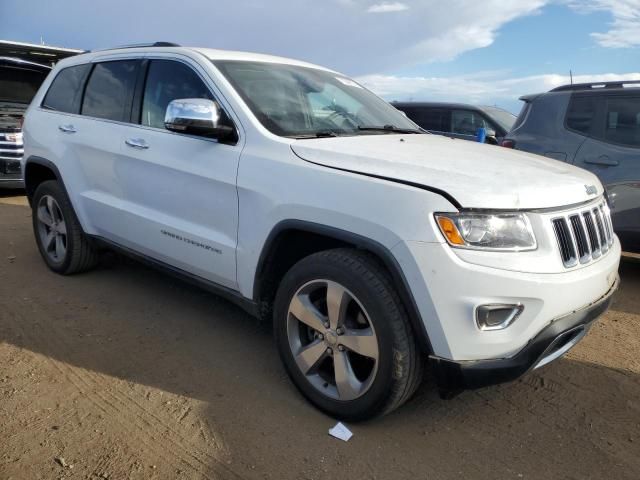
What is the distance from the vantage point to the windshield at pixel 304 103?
3.14 meters

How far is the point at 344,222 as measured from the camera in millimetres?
2496

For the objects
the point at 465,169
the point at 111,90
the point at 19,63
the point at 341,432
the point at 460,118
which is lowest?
the point at 341,432

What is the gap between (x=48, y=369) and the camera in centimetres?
318

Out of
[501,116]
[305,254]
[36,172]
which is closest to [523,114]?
[305,254]

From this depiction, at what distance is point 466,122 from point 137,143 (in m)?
6.74

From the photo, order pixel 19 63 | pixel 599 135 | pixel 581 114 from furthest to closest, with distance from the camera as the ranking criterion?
1. pixel 19 63
2. pixel 581 114
3. pixel 599 135

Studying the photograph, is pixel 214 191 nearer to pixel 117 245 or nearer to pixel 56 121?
pixel 117 245

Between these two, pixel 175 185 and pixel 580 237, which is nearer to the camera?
pixel 580 237

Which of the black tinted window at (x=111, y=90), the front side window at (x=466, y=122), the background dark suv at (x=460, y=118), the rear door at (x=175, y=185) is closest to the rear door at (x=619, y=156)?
the rear door at (x=175, y=185)

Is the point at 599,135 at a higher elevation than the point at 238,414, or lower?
higher

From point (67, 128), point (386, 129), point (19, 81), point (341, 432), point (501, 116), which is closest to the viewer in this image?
point (341, 432)

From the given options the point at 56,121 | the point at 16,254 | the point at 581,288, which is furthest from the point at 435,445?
the point at 16,254

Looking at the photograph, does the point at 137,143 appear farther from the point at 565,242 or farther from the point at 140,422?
the point at 565,242

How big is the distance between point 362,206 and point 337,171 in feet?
0.81
